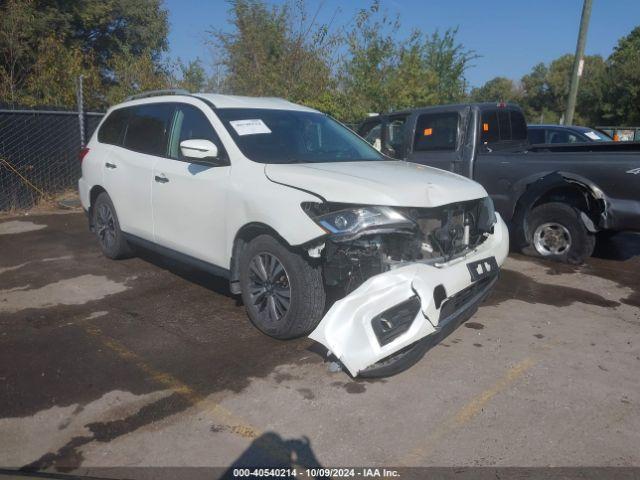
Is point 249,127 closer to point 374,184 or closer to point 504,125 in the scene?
point 374,184

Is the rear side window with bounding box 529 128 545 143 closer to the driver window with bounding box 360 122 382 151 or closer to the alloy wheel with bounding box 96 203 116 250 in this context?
the driver window with bounding box 360 122 382 151

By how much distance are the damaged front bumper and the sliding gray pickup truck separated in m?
3.35

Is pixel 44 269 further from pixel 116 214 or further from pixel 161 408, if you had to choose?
pixel 161 408

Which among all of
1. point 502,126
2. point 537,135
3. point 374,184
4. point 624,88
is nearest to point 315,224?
point 374,184

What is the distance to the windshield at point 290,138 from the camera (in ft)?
14.5

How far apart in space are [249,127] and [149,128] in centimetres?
144

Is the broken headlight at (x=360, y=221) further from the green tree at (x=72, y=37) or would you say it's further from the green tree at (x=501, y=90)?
the green tree at (x=501, y=90)

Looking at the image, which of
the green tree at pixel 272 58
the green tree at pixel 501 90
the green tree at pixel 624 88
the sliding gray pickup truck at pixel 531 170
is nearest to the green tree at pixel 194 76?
the green tree at pixel 272 58

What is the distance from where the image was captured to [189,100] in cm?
498

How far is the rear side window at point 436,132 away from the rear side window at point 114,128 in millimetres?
3736

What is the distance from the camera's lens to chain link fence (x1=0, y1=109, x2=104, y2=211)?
29.7 feet

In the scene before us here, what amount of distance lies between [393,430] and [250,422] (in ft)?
2.61

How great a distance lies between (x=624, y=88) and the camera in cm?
3806

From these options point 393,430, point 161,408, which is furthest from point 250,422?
point 393,430
